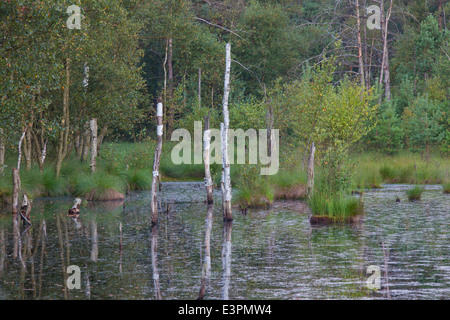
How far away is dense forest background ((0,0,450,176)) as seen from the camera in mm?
24688

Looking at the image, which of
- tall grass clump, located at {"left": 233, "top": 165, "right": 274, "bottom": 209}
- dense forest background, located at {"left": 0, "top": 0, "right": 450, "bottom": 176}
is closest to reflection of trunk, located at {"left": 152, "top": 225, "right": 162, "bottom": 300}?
dense forest background, located at {"left": 0, "top": 0, "right": 450, "bottom": 176}

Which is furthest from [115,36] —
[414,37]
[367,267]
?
[414,37]

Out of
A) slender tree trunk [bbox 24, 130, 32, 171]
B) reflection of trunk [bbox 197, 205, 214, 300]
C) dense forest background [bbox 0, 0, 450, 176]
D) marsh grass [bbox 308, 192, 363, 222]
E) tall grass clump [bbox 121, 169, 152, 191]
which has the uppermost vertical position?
dense forest background [bbox 0, 0, 450, 176]

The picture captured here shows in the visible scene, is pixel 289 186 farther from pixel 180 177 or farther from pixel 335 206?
pixel 180 177

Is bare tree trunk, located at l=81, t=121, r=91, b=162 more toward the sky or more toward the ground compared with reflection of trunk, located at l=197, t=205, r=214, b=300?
more toward the sky

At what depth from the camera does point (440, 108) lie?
52000mm

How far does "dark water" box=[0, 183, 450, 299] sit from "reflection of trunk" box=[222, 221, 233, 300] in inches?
1.1

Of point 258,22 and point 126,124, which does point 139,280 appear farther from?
point 258,22

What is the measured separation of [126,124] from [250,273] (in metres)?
24.8

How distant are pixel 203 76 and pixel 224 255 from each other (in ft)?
151

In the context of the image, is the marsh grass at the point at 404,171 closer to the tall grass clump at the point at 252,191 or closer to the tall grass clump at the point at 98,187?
the tall grass clump at the point at 252,191

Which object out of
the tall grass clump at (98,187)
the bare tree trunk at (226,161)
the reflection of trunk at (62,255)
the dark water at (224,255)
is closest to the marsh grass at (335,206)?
the dark water at (224,255)

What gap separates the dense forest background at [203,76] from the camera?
81.0ft

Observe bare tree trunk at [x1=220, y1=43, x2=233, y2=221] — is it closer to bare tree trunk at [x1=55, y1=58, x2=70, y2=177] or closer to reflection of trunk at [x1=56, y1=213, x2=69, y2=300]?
reflection of trunk at [x1=56, y1=213, x2=69, y2=300]
